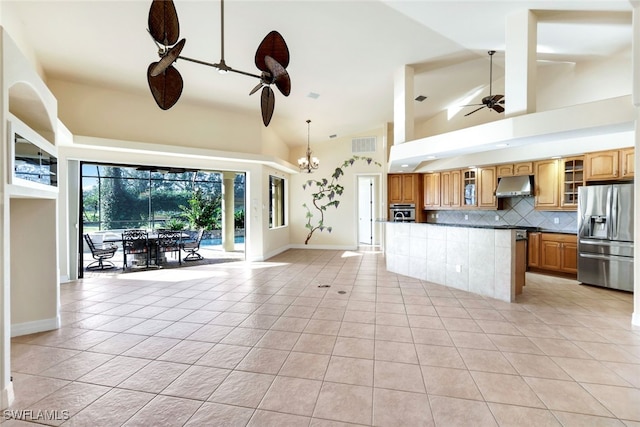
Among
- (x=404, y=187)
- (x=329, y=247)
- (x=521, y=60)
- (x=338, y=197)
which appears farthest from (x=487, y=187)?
(x=329, y=247)

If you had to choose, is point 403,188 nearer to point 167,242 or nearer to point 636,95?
point 636,95

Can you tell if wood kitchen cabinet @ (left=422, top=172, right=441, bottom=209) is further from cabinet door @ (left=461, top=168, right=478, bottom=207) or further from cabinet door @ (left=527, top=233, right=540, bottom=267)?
cabinet door @ (left=527, top=233, right=540, bottom=267)

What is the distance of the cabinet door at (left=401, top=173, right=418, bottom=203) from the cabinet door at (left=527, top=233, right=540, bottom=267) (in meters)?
2.94

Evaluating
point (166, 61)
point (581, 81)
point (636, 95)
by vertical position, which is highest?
point (581, 81)

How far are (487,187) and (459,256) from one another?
9.51 ft

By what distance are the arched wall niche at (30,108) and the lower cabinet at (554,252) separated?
7.77m

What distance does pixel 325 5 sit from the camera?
3.58 metres

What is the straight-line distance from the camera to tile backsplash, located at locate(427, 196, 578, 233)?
19.0 ft

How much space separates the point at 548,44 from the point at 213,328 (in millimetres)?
6108

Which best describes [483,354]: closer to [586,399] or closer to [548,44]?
[586,399]

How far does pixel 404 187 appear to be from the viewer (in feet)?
27.4

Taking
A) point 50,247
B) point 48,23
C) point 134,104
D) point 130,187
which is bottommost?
point 50,247

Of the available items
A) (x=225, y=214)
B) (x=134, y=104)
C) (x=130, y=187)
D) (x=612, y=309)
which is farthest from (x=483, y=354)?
(x=130, y=187)

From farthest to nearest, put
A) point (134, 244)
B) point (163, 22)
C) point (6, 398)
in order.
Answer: point (134, 244) → point (6, 398) → point (163, 22)
